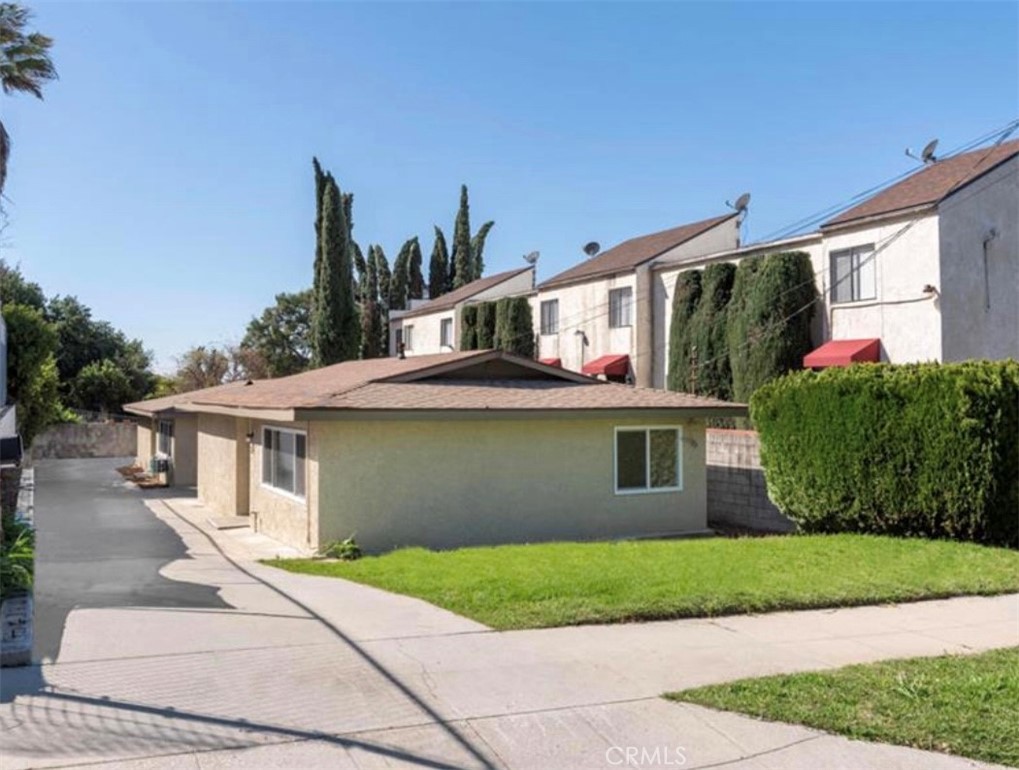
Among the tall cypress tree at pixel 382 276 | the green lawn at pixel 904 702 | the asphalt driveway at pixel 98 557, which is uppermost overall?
the tall cypress tree at pixel 382 276

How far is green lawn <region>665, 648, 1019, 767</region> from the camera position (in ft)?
16.7

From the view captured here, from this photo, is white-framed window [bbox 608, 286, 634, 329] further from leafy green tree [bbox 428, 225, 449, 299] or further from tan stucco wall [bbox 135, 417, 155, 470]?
leafy green tree [bbox 428, 225, 449, 299]

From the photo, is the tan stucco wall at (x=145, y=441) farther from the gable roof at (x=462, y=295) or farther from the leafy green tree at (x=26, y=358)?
the gable roof at (x=462, y=295)

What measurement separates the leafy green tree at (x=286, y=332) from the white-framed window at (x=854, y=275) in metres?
40.5

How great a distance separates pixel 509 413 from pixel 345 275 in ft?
96.4

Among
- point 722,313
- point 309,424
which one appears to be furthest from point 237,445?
point 722,313

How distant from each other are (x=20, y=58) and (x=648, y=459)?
12.6m

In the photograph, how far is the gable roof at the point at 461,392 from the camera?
1420 cm

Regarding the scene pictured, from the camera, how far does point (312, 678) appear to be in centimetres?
603

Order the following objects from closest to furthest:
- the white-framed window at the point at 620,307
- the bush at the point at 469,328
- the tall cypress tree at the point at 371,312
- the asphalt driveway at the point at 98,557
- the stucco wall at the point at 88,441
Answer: the asphalt driveway at the point at 98,557 → the white-framed window at the point at 620,307 → the stucco wall at the point at 88,441 → the bush at the point at 469,328 → the tall cypress tree at the point at 371,312

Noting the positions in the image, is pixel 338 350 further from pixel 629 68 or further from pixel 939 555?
pixel 939 555

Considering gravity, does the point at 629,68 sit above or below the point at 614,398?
above

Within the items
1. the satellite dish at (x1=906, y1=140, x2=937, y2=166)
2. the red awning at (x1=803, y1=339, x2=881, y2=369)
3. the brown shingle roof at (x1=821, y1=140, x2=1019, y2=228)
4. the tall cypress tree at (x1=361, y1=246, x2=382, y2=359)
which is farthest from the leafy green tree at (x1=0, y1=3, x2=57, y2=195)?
the tall cypress tree at (x1=361, y1=246, x2=382, y2=359)


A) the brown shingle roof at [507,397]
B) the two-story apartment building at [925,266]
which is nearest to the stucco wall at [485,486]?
the brown shingle roof at [507,397]
